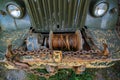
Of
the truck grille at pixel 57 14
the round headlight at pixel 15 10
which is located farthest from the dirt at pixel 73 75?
the round headlight at pixel 15 10

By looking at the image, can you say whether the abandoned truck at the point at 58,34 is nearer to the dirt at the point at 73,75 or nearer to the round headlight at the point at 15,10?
the round headlight at the point at 15,10

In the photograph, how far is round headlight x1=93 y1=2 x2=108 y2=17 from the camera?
127 inches

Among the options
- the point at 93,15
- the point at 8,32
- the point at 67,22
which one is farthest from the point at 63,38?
the point at 8,32

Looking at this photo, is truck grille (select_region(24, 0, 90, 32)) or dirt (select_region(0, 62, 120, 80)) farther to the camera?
dirt (select_region(0, 62, 120, 80))

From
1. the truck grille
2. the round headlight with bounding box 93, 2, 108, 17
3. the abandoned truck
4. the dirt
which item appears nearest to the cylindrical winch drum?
the abandoned truck

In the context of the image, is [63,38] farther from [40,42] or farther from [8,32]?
[8,32]

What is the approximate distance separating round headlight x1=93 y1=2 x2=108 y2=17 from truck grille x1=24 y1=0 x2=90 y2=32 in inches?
11.6

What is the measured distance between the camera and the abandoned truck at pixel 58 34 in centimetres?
263

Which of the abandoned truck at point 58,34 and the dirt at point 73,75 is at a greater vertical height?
the abandoned truck at point 58,34

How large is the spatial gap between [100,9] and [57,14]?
2.42 feet

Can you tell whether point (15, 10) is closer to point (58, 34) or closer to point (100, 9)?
point (58, 34)

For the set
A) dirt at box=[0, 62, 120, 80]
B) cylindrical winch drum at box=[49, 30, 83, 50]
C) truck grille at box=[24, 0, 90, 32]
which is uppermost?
truck grille at box=[24, 0, 90, 32]

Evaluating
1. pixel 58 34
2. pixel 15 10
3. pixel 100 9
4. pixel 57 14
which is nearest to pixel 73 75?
pixel 58 34

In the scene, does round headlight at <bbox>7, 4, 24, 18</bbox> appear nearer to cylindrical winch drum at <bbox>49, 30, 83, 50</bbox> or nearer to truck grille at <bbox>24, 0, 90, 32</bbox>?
truck grille at <bbox>24, 0, 90, 32</bbox>
